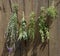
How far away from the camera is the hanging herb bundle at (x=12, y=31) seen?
12.6ft

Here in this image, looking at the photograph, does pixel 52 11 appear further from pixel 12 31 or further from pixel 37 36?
pixel 12 31

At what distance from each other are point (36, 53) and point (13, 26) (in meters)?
0.48

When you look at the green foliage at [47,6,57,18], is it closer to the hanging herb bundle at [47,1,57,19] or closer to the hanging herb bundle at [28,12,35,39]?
the hanging herb bundle at [47,1,57,19]

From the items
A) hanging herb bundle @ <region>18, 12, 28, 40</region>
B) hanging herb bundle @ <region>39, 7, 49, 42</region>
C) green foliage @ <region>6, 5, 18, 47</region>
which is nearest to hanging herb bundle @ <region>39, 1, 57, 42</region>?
hanging herb bundle @ <region>39, 7, 49, 42</region>

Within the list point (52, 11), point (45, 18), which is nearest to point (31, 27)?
point (45, 18)

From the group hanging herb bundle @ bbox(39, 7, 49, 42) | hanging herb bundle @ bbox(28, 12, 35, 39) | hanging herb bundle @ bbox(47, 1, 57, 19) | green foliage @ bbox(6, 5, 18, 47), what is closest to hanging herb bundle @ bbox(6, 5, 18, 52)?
green foliage @ bbox(6, 5, 18, 47)

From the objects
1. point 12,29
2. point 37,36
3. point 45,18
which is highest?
point 45,18

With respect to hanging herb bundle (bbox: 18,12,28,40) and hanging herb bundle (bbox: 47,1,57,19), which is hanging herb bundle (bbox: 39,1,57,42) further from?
hanging herb bundle (bbox: 18,12,28,40)

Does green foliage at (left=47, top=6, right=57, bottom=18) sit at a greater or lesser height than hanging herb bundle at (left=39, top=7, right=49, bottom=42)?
greater

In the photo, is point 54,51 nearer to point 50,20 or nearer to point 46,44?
point 46,44

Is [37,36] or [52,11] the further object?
[37,36]

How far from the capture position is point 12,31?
3.83 m

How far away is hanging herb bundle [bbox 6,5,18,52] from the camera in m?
3.84

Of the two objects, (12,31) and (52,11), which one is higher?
(52,11)
